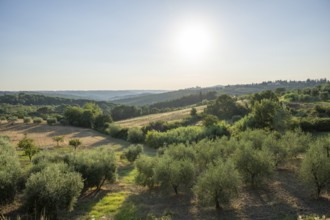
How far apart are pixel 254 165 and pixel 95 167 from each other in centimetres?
1635

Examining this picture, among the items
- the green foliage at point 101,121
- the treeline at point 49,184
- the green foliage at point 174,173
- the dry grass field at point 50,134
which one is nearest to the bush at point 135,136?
the dry grass field at point 50,134

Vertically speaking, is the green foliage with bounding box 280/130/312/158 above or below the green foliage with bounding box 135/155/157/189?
above

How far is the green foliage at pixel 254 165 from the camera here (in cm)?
2683

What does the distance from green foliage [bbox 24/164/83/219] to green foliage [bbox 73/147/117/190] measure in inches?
263

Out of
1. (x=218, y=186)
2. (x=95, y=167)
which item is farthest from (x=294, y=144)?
(x=95, y=167)

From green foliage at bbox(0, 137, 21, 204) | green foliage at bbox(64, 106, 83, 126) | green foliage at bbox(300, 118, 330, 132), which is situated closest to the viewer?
green foliage at bbox(0, 137, 21, 204)

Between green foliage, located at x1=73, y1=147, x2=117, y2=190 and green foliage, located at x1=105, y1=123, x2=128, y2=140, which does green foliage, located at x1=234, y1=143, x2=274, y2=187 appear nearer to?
green foliage, located at x1=73, y1=147, x2=117, y2=190

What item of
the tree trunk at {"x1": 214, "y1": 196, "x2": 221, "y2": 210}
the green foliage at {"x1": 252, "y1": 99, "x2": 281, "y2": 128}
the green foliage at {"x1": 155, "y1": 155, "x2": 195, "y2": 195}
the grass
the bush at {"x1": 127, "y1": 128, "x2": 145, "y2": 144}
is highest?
the green foliage at {"x1": 252, "y1": 99, "x2": 281, "y2": 128}

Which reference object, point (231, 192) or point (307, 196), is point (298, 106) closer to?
point (307, 196)

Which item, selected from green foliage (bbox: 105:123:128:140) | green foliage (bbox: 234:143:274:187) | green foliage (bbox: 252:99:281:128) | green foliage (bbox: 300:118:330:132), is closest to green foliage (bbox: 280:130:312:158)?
green foliage (bbox: 234:143:274:187)

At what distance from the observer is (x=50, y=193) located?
19344 millimetres

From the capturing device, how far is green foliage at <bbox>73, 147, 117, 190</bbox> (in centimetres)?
2792

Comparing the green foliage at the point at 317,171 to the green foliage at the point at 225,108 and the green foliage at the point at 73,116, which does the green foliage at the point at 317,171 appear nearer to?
the green foliage at the point at 225,108

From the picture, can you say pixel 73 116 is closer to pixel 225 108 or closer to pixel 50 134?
pixel 50 134
